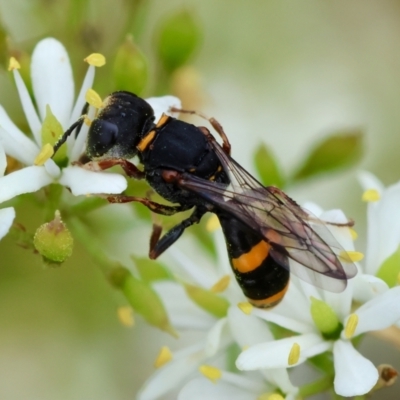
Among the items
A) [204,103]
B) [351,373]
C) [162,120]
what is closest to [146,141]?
[162,120]

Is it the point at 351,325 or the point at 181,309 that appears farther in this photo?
the point at 181,309

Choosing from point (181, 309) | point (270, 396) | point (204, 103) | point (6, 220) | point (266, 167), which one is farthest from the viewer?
point (204, 103)

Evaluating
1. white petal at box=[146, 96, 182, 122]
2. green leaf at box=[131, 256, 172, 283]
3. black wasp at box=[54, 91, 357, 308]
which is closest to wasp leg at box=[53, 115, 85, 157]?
black wasp at box=[54, 91, 357, 308]

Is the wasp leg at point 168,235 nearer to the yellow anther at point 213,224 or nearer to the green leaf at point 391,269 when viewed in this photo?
the yellow anther at point 213,224

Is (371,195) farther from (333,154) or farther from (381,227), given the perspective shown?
(333,154)

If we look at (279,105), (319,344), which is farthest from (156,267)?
(279,105)

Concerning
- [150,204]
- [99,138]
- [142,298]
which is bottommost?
[142,298]
